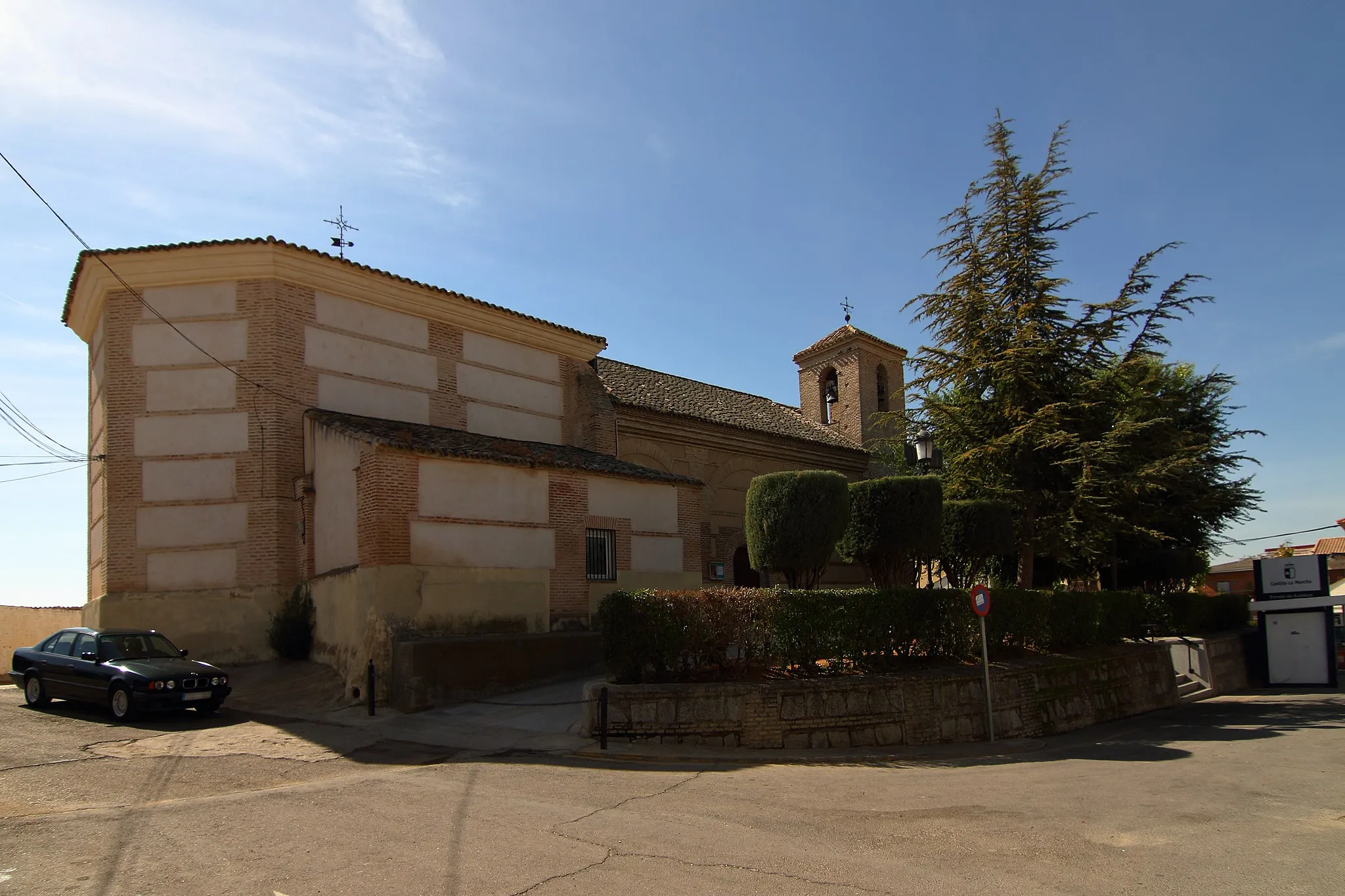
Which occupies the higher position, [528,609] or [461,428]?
[461,428]

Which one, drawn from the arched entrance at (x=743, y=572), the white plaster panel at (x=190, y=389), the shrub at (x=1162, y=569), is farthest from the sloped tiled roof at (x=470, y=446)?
the shrub at (x=1162, y=569)

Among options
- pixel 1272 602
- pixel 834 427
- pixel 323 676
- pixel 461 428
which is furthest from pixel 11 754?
pixel 1272 602

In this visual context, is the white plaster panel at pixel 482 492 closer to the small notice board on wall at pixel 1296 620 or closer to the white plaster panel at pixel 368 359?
the white plaster panel at pixel 368 359

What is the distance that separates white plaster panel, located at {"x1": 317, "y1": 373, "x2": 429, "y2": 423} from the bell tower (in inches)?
614

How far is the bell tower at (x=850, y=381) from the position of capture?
93.8 feet

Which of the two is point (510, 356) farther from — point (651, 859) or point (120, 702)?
point (651, 859)

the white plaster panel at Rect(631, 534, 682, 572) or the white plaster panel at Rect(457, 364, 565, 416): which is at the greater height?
the white plaster panel at Rect(457, 364, 565, 416)

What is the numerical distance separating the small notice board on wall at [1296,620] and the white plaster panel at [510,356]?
1965 cm

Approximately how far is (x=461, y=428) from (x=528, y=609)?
16.9 feet

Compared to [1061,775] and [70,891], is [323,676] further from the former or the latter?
[1061,775]

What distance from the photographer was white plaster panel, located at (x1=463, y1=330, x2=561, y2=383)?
18.9 metres

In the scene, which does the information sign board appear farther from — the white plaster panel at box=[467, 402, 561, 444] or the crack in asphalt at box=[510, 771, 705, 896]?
the crack in asphalt at box=[510, 771, 705, 896]

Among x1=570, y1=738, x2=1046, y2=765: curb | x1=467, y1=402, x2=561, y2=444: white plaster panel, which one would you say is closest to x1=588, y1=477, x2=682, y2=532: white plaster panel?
x1=467, y1=402, x2=561, y2=444: white plaster panel

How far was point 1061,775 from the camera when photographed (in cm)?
926
